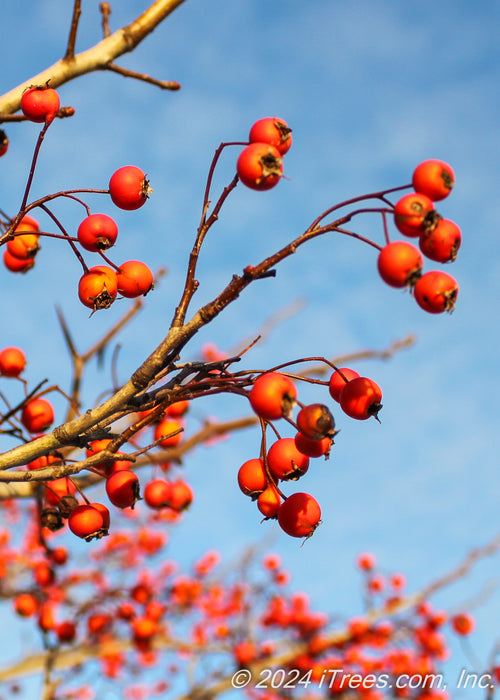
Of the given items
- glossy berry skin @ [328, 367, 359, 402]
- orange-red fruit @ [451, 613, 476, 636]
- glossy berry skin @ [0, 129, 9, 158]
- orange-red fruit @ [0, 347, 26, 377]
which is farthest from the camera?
orange-red fruit @ [451, 613, 476, 636]

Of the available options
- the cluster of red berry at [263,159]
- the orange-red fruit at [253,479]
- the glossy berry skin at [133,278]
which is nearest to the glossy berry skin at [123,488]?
the orange-red fruit at [253,479]

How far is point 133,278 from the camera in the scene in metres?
2.57

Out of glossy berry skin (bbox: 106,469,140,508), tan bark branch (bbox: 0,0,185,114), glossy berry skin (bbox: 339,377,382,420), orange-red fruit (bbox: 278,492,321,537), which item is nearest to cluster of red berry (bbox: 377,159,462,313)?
glossy berry skin (bbox: 339,377,382,420)

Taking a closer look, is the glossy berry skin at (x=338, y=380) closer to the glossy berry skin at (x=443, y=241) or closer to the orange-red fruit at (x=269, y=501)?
the orange-red fruit at (x=269, y=501)

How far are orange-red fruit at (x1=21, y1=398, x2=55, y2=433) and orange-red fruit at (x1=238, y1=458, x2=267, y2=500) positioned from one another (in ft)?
5.09

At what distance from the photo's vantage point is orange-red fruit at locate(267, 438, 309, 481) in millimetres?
2275

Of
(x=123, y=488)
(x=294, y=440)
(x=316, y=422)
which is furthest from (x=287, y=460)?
(x=123, y=488)

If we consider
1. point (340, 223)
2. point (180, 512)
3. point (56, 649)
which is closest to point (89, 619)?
point (56, 649)

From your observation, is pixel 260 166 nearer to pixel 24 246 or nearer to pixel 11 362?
pixel 24 246

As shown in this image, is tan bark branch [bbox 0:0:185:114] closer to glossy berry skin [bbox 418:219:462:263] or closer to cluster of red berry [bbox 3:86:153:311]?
cluster of red berry [bbox 3:86:153:311]

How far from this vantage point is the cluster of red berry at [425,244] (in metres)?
1.91

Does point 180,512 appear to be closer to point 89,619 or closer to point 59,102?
point 59,102

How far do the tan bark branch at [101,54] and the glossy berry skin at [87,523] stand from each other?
76.0 inches

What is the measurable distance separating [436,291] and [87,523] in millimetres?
1676
